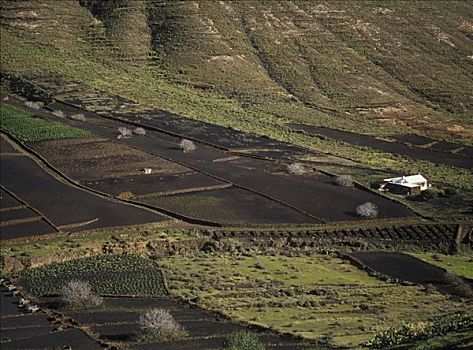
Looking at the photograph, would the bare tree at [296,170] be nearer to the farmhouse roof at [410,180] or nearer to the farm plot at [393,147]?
the farmhouse roof at [410,180]

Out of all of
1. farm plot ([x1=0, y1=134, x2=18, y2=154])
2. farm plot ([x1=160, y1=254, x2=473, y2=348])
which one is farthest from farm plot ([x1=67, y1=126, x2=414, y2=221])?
farm plot ([x1=0, y1=134, x2=18, y2=154])

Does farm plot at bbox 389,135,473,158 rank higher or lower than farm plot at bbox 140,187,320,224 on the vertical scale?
higher

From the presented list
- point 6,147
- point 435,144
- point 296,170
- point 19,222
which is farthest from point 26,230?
point 435,144

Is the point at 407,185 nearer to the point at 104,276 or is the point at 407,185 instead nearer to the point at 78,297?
the point at 104,276

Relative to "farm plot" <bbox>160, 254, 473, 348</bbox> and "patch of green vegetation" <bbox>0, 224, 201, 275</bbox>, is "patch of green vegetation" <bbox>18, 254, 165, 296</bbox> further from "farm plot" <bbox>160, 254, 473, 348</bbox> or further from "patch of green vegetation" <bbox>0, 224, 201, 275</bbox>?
"farm plot" <bbox>160, 254, 473, 348</bbox>

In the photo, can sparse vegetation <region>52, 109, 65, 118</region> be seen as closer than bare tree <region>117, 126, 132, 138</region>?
No

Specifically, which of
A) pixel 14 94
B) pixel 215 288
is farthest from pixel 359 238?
pixel 14 94

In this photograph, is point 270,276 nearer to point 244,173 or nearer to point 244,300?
point 244,300

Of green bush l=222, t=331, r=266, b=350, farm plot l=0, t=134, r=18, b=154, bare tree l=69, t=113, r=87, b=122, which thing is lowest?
bare tree l=69, t=113, r=87, b=122
